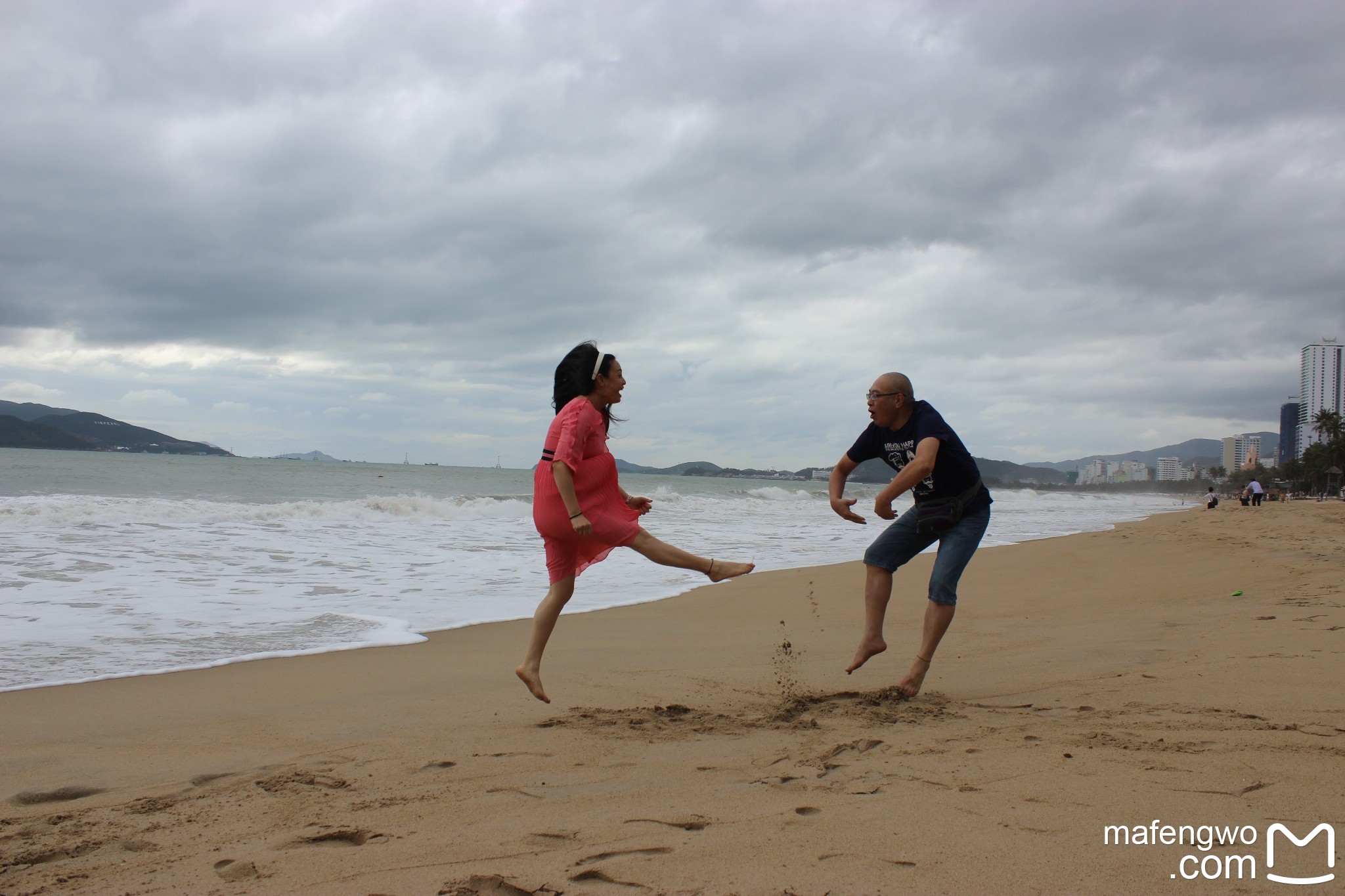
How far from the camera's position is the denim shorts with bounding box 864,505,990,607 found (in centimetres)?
400

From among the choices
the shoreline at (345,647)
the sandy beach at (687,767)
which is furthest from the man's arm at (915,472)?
the shoreline at (345,647)

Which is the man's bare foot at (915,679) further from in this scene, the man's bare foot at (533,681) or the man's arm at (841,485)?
the man's bare foot at (533,681)

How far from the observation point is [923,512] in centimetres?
406

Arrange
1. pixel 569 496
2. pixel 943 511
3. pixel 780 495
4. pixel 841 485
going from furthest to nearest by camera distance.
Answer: pixel 780 495 < pixel 841 485 < pixel 943 511 < pixel 569 496

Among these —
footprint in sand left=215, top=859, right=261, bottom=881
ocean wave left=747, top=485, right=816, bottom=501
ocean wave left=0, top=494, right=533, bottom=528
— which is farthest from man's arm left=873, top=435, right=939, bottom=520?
ocean wave left=747, top=485, right=816, bottom=501

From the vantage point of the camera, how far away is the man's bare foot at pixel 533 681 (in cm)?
375

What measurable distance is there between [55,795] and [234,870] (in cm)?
116

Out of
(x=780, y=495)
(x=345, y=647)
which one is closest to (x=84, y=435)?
(x=780, y=495)

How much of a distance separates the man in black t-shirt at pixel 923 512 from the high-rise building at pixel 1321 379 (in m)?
157

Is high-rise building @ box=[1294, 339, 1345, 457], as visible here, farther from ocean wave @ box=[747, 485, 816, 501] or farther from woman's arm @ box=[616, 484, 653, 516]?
woman's arm @ box=[616, 484, 653, 516]

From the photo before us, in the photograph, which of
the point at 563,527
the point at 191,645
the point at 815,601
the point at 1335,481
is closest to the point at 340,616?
the point at 191,645

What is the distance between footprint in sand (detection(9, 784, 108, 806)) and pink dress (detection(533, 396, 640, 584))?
6.22ft

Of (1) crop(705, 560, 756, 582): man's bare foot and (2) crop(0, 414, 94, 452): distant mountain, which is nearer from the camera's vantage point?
(1) crop(705, 560, 756, 582): man's bare foot

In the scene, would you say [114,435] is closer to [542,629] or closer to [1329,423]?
[542,629]
